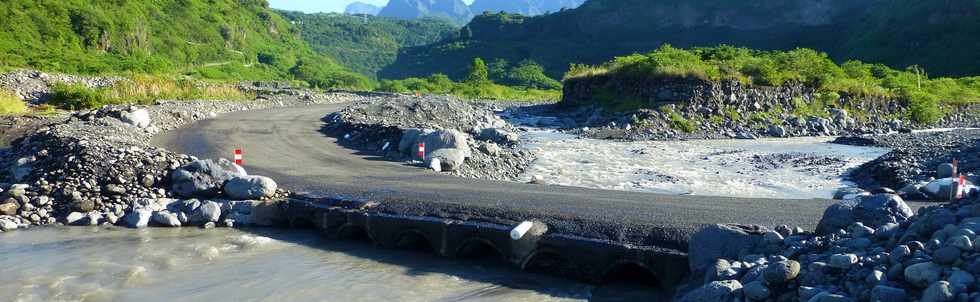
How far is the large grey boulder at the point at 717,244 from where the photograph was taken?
8.93 meters

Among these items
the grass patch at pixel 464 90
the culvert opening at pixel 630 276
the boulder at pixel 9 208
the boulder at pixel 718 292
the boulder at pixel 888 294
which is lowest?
the culvert opening at pixel 630 276

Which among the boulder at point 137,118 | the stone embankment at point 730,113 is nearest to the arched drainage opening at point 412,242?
the boulder at point 137,118

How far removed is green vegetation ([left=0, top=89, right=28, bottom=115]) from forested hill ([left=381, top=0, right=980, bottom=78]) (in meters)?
73.3

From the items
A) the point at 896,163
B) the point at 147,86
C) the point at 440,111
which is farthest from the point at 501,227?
the point at 147,86

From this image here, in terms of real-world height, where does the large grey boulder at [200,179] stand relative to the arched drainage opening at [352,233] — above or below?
above

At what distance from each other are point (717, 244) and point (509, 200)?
441 cm

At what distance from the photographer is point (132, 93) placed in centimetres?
3534

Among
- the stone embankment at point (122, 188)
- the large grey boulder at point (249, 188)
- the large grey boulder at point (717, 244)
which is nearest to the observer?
the large grey boulder at point (717, 244)

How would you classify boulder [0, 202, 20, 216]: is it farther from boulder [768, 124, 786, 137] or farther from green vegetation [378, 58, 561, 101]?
green vegetation [378, 58, 561, 101]

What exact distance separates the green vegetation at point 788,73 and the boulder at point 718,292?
1126 inches

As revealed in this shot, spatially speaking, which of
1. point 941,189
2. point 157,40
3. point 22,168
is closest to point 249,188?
point 22,168

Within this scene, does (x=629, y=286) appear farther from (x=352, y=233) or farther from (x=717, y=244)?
(x=352, y=233)

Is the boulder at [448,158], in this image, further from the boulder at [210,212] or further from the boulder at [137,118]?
the boulder at [137,118]

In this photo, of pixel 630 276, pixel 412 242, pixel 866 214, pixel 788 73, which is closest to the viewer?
pixel 866 214
